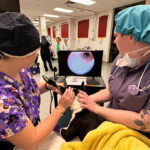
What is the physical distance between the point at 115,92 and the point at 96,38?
587cm

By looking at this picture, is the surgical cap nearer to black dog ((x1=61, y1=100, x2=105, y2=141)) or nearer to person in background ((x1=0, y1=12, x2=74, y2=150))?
person in background ((x1=0, y1=12, x2=74, y2=150))

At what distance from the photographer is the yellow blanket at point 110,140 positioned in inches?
20.3

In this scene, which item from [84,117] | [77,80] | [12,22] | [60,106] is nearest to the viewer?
[12,22]

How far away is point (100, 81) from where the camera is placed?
56.2 inches

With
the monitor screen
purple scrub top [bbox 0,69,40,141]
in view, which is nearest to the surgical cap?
purple scrub top [bbox 0,69,40,141]

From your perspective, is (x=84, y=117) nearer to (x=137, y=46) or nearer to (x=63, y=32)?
(x=137, y=46)

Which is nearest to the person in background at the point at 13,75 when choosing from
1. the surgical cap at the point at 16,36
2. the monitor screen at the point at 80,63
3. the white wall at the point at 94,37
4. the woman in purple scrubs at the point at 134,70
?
the surgical cap at the point at 16,36

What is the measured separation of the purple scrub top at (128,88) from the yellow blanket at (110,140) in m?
0.16

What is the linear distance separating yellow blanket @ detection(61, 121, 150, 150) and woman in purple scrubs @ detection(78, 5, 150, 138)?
10 cm

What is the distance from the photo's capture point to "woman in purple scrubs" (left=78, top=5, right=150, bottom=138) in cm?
57

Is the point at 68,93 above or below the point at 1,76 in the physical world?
below

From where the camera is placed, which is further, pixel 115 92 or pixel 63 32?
pixel 63 32

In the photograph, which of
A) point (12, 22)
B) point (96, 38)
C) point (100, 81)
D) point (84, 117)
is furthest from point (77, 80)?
point (96, 38)

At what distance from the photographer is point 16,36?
0.48 meters
